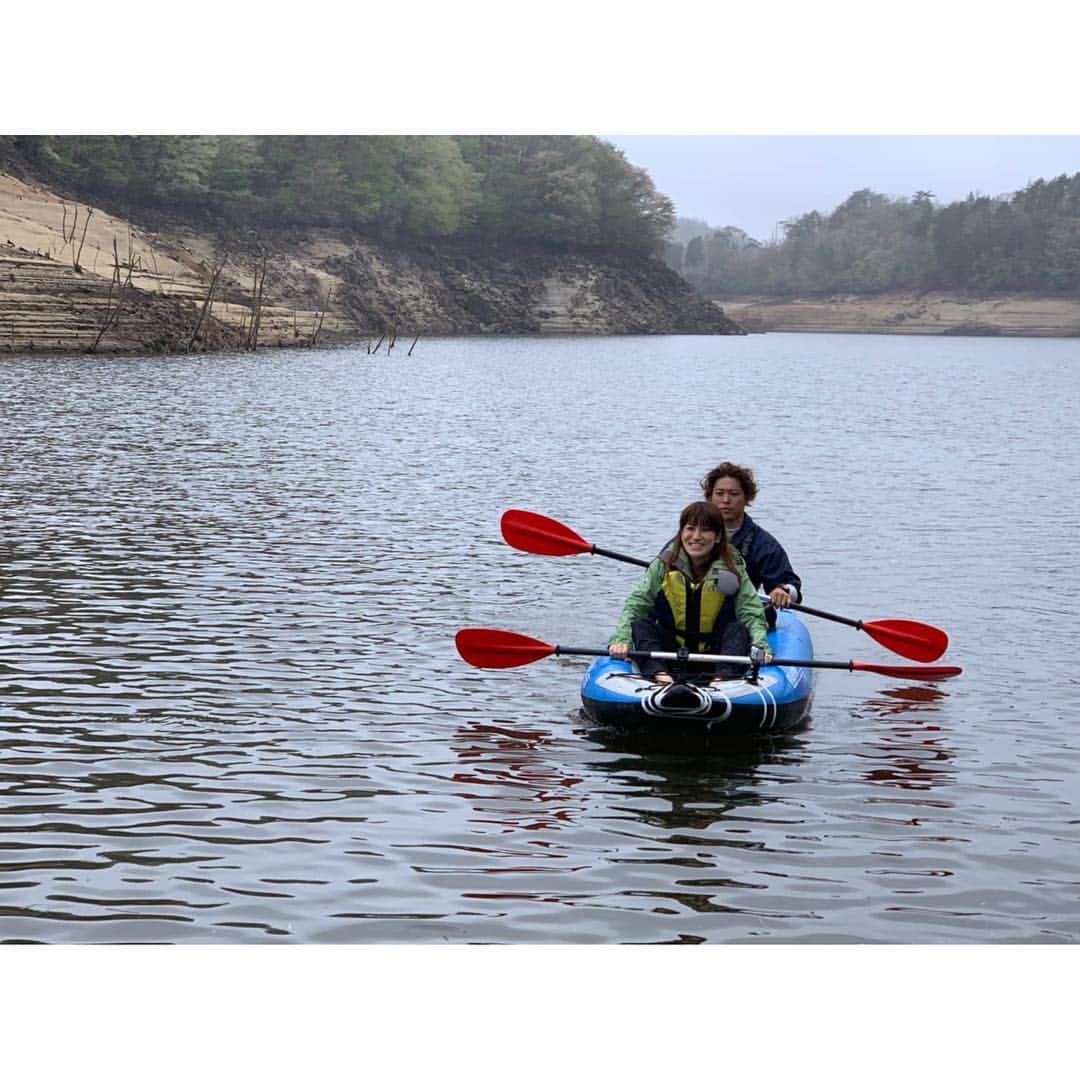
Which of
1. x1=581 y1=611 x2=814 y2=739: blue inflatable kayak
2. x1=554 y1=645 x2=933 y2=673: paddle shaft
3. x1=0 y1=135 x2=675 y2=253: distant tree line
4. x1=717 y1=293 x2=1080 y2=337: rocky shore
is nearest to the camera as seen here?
x1=581 y1=611 x2=814 y2=739: blue inflatable kayak

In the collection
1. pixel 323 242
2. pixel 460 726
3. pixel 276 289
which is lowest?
pixel 460 726

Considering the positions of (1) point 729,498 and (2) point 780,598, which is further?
(1) point 729,498

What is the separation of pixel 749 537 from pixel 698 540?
44.7 inches

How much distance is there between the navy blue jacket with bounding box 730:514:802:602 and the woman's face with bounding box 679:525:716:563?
101 cm

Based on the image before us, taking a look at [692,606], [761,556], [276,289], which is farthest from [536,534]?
[276,289]

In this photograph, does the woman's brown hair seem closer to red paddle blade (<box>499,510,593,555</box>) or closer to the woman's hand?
the woman's hand

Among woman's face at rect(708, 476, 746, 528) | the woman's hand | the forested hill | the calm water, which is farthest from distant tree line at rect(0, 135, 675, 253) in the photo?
the woman's hand

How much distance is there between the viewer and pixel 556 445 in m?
23.5

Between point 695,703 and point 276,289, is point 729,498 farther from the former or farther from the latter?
point 276,289

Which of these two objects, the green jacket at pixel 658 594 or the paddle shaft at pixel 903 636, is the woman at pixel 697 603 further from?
the paddle shaft at pixel 903 636

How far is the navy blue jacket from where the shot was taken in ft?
28.2

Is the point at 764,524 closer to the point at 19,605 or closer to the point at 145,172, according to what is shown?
the point at 19,605

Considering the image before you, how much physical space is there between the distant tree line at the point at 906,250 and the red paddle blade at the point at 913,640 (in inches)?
3232

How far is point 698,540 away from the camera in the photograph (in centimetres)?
757
